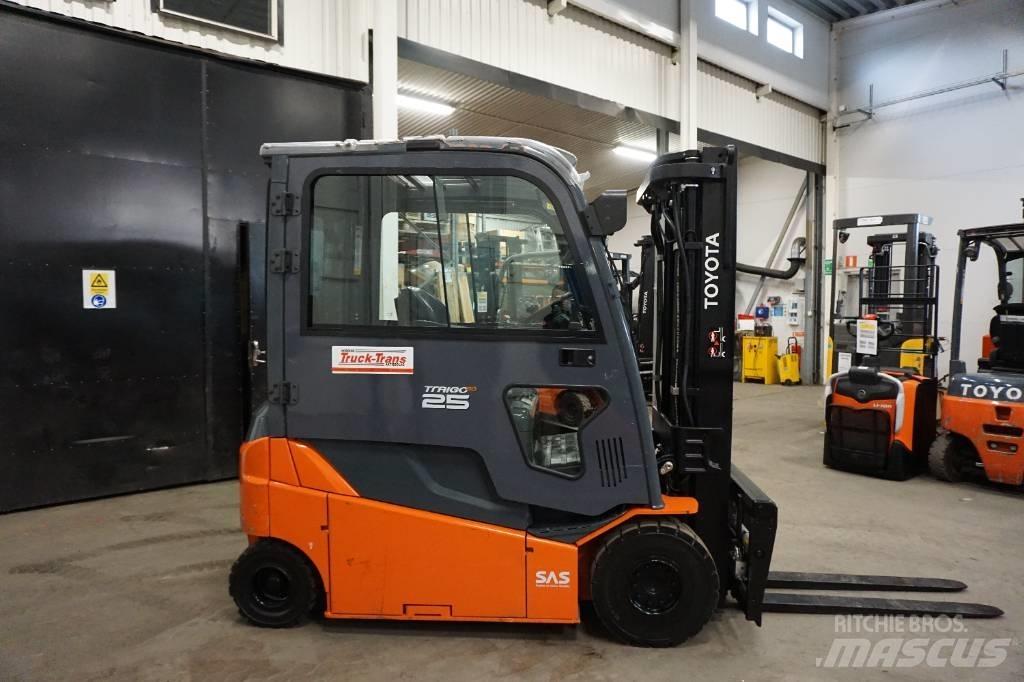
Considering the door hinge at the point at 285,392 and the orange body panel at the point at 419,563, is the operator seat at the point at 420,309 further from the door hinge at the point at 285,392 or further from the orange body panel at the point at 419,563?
the orange body panel at the point at 419,563

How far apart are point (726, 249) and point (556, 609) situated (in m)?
1.94

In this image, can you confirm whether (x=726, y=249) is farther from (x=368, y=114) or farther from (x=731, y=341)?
(x=368, y=114)

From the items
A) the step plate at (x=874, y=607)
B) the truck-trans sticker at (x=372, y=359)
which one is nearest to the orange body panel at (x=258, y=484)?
the truck-trans sticker at (x=372, y=359)

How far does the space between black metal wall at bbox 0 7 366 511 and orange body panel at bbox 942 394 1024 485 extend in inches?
278

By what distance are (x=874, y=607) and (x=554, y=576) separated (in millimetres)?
1843

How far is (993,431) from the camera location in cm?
552

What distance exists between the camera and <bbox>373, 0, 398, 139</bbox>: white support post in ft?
20.4

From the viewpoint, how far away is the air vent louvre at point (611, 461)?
2.72 metres

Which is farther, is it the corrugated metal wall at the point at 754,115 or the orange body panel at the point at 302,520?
the corrugated metal wall at the point at 754,115

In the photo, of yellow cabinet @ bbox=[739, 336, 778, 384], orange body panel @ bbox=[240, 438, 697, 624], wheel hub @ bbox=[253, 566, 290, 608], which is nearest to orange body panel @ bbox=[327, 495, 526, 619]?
orange body panel @ bbox=[240, 438, 697, 624]

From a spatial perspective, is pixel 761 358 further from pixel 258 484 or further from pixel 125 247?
pixel 258 484

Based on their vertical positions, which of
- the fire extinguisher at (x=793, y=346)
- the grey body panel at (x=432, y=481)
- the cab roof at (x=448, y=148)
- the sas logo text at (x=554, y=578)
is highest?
the cab roof at (x=448, y=148)

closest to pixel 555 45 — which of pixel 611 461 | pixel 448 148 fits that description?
pixel 448 148

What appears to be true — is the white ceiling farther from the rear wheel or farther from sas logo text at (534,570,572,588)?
sas logo text at (534,570,572,588)
